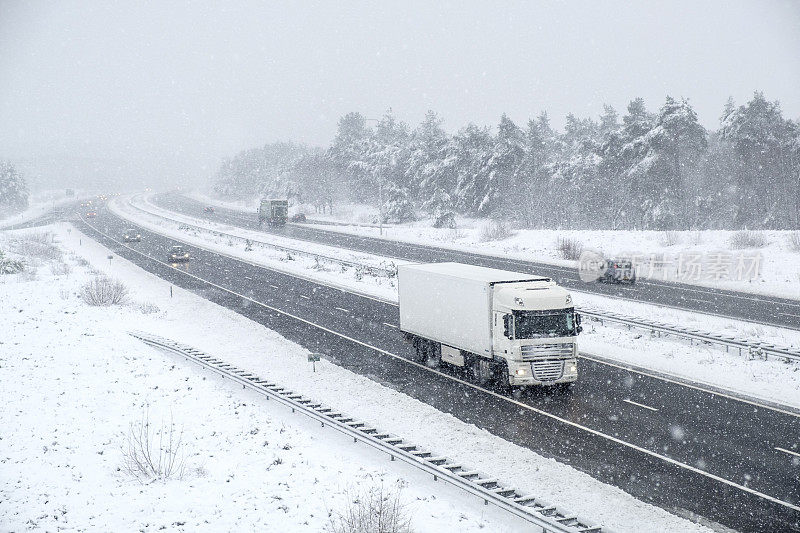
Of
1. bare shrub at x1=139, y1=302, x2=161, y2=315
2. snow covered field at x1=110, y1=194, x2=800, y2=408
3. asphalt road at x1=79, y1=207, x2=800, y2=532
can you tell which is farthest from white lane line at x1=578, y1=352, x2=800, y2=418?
bare shrub at x1=139, y1=302, x2=161, y2=315

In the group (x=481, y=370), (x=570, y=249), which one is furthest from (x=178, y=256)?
(x=481, y=370)

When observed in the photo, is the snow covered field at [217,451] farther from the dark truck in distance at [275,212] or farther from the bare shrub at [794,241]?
the dark truck in distance at [275,212]

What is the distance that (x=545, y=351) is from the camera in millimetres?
18859

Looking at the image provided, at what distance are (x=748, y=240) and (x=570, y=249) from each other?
12.8 metres

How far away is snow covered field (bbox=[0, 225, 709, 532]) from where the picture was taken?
12000mm

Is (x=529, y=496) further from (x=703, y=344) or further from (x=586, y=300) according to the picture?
(x=586, y=300)

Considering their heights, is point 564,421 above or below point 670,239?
below

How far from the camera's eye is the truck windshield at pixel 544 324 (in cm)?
1889

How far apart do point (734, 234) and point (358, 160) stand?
8523 centimetres

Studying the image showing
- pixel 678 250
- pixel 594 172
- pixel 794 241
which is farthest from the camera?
pixel 594 172

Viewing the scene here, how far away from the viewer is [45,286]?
38.5 meters

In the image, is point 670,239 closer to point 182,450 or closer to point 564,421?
point 564,421

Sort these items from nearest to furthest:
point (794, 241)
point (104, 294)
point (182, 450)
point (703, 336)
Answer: point (182, 450) → point (703, 336) → point (104, 294) → point (794, 241)

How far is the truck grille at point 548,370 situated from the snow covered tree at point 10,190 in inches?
5897
